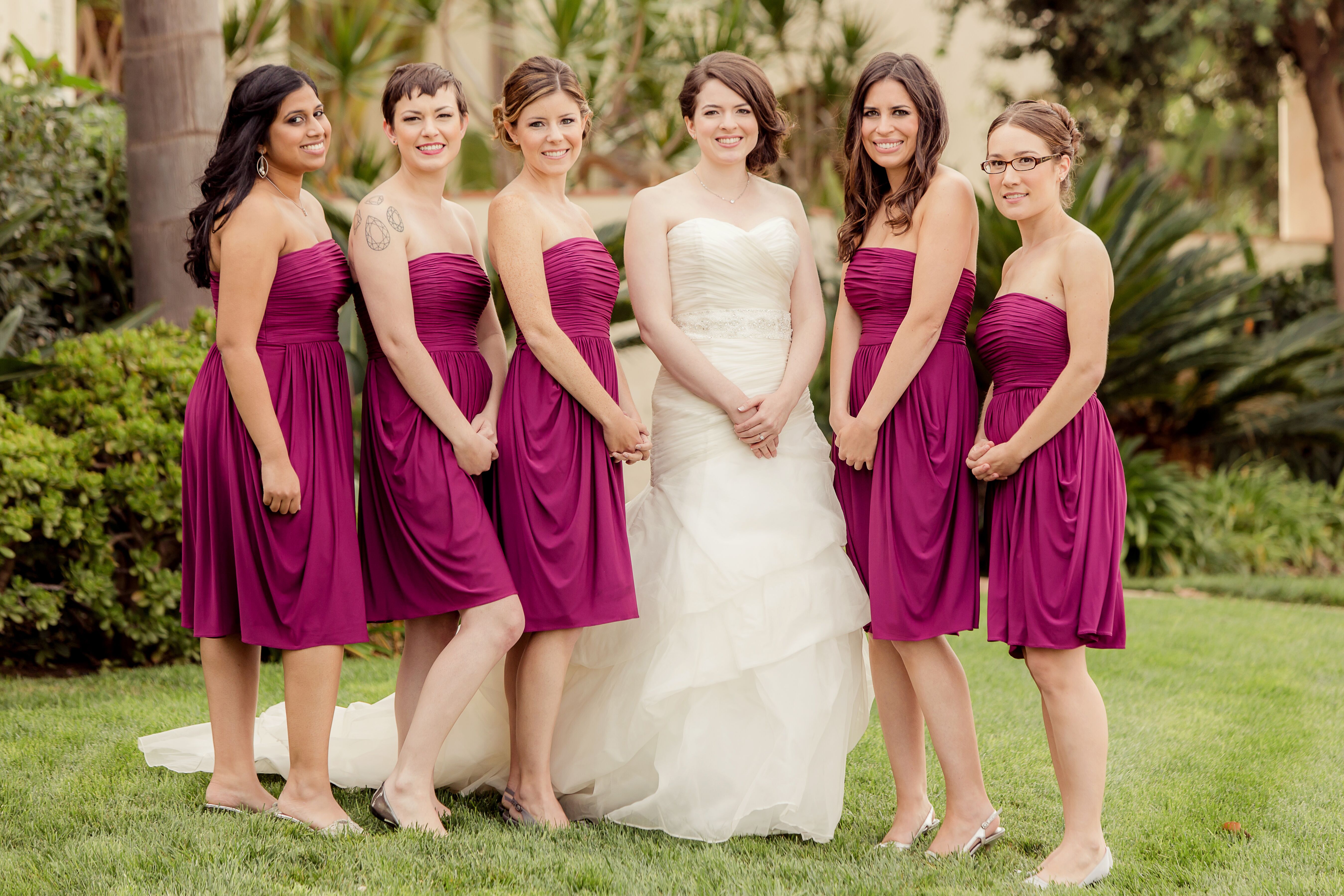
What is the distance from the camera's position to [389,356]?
138 inches

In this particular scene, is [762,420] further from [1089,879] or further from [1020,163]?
[1089,879]

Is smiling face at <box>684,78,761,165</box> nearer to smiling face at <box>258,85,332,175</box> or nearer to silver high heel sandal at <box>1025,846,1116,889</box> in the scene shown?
smiling face at <box>258,85,332,175</box>

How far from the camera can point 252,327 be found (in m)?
3.37

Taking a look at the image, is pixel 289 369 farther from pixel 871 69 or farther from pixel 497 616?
pixel 871 69

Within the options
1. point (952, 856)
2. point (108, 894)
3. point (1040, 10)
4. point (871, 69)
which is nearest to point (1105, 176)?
point (1040, 10)

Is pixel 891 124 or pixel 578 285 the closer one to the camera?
pixel 891 124

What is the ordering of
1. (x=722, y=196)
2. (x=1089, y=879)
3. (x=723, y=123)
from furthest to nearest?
(x=722, y=196) → (x=723, y=123) → (x=1089, y=879)

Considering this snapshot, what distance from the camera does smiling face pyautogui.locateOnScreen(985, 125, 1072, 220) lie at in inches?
133

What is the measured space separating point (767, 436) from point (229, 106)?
188 centimetres

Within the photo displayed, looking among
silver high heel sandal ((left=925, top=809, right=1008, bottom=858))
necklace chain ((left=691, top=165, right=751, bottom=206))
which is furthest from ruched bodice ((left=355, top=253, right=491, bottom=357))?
silver high heel sandal ((left=925, top=809, right=1008, bottom=858))

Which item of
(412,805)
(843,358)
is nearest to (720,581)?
(843,358)

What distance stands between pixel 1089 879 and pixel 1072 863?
0.19 feet

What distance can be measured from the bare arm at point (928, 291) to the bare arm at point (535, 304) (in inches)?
32.1

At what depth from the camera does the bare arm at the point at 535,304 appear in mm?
3648
